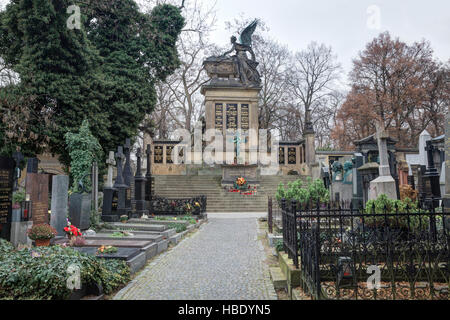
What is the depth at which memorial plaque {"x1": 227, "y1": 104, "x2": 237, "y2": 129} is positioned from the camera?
31.1 meters

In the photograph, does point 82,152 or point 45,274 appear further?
point 82,152

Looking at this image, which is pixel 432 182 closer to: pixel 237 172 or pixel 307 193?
pixel 307 193

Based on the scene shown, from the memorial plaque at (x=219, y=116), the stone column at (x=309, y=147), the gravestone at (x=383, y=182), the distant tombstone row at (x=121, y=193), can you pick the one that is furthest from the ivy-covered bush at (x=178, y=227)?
the stone column at (x=309, y=147)

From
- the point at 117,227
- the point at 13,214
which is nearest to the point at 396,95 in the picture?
the point at 117,227

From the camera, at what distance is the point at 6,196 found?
7504mm

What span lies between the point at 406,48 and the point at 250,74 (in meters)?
14.7

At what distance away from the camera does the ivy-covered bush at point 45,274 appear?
432cm

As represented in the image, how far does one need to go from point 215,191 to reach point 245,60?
580 inches

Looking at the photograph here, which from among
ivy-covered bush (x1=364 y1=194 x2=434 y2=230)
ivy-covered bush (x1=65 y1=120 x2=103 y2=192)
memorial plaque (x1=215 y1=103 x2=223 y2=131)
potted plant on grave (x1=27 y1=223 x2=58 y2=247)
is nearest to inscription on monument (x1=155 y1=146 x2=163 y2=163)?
memorial plaque (x1=215 y1=103 x2=223 y2=131)

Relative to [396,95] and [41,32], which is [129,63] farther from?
[396,95]

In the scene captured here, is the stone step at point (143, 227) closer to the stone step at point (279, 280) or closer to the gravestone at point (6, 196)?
the gravestone at point (6, 196)

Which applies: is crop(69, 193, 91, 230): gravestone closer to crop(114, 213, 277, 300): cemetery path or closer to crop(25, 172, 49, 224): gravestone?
crop(25, 172, 49, 224): gravestone

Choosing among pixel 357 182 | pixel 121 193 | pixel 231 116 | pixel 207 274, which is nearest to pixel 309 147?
pixel 231 116

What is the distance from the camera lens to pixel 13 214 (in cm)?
764
